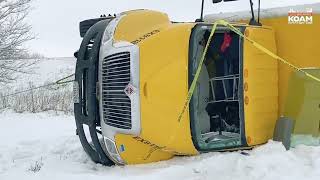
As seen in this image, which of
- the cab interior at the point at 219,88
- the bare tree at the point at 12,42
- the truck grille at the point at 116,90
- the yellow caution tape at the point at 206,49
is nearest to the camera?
the yellow caution tape at the point at 206,49

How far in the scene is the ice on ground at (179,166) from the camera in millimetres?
4879

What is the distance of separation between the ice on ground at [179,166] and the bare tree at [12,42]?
48.4 ft

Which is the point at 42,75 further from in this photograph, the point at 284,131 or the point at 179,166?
the point at 284,131

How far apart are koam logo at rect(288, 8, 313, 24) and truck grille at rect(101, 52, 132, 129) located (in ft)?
6.27

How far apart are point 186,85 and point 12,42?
17.2m

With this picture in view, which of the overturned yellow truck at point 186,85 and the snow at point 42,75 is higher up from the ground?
the overturned yellow truck at point 186,85

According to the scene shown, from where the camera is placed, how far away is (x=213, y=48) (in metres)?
6.40

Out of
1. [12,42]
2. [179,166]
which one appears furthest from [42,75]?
[179,166]

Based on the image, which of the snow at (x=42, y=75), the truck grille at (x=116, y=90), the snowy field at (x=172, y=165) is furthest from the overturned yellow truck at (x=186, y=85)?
the snow at (x=42, y=75)

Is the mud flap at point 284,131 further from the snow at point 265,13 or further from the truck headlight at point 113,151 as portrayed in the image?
the truck headlight at point 113,151

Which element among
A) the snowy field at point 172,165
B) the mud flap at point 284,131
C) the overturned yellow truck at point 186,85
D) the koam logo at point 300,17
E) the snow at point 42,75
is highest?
the koam logo at point 300,17

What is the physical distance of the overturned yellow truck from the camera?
17.9 ft

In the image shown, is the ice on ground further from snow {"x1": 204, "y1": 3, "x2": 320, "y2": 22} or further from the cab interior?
snow {"x1": 204, "y1": 3, "x2": 320, "y2": 22}

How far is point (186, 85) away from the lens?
5.46m
